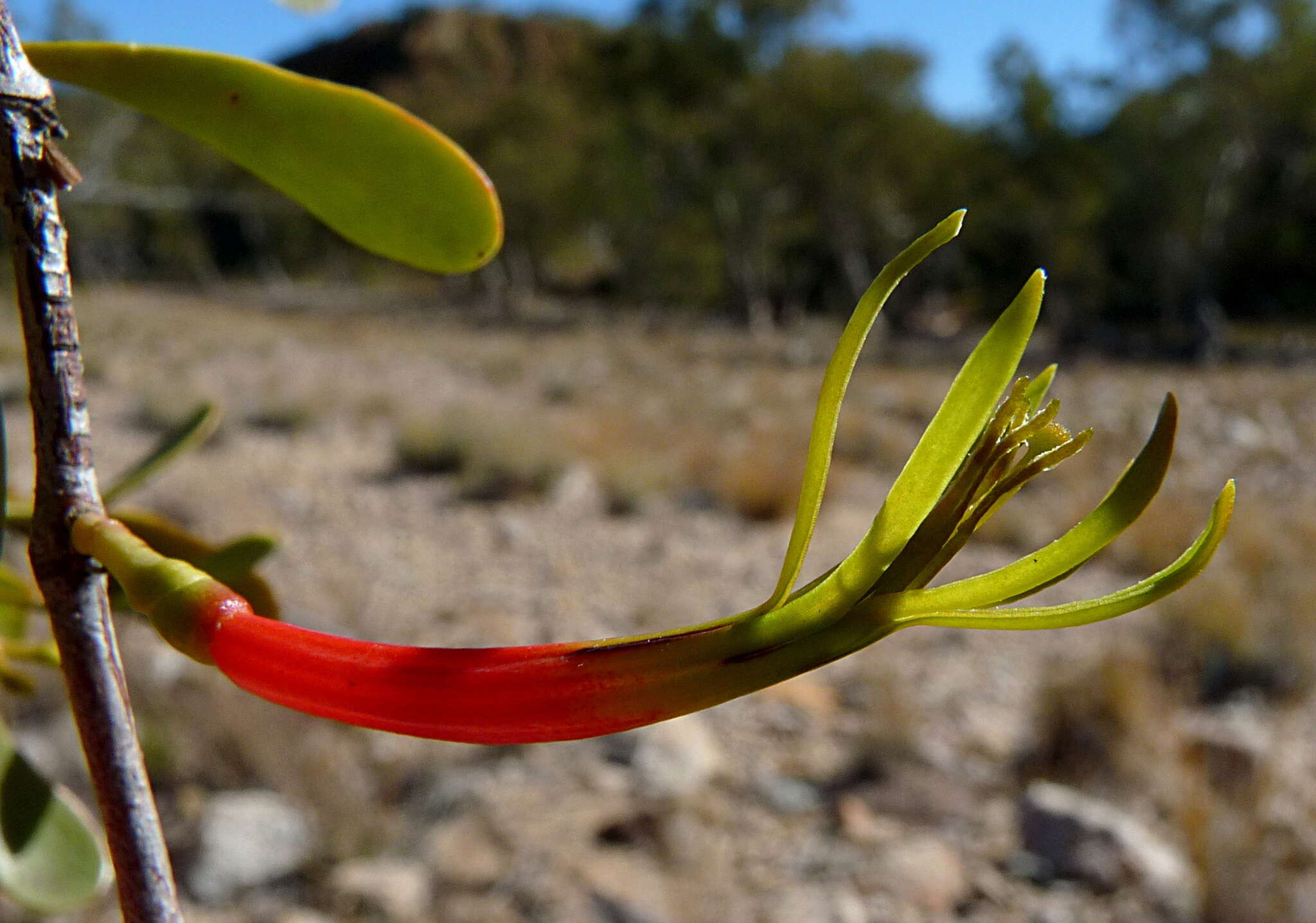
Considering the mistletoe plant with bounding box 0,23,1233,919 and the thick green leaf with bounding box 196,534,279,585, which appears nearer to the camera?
the mistletoe plant with bounding box 0,23,1233,919

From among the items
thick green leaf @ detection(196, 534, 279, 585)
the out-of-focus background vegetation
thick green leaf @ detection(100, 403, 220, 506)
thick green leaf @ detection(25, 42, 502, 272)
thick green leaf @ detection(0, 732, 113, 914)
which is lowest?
thick green leaf @ detection(0, 732, 113, 914)

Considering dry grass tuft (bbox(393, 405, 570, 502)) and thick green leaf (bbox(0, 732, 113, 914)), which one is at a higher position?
dry grass tuft (bbox(393, 405, 570, 502))

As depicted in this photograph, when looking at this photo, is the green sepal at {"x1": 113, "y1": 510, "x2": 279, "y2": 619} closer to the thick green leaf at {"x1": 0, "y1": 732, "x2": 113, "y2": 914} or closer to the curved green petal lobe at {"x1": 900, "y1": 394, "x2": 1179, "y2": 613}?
the thick green leaf at {"x1": 0, "y1": 732, "x2": 113, "y2": 914}

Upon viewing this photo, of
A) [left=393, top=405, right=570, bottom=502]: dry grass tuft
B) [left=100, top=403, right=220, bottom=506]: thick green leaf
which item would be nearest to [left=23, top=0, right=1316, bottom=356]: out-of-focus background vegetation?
[left=393, top=405, right=570, bottom=502]: dry grass tuft

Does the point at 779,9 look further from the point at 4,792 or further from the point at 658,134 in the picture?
the point at 4,792

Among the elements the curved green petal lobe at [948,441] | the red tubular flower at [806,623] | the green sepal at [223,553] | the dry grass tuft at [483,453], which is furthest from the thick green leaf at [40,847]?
the dry grass tuft at [483,453]

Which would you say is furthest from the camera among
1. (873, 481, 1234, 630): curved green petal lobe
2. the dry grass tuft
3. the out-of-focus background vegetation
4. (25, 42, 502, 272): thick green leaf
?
the out-of-focus background vegetation

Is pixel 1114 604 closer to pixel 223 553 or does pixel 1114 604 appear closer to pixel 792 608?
pixel 792 608

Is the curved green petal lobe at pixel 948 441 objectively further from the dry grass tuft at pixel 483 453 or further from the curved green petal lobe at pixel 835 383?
the dry grass tuft at pixel 483 453

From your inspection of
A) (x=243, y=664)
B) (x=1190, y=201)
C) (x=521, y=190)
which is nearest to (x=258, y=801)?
(x=243, y=664)
